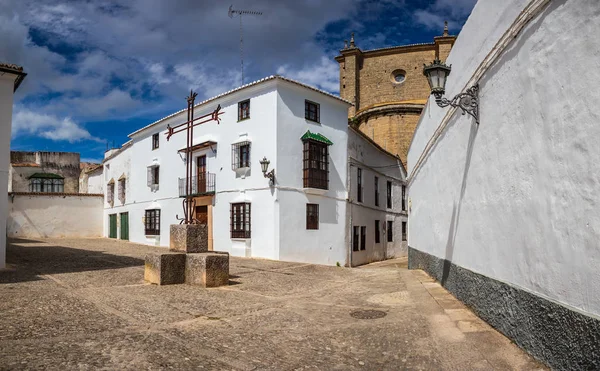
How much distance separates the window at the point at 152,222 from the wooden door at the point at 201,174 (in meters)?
4.09

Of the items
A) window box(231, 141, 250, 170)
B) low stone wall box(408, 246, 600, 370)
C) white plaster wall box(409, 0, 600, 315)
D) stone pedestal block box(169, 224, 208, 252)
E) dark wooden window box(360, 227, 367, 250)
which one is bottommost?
dark wooden window box(360, 227, 367, 250)

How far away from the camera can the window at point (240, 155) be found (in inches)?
649

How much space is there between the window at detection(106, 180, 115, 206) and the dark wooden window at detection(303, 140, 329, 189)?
16.4m

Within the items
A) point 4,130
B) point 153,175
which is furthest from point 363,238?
point 4,130

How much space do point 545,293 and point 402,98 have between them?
84.3ft

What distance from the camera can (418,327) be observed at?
5.07 m

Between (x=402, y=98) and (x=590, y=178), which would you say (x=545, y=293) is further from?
(x=402, y=98)

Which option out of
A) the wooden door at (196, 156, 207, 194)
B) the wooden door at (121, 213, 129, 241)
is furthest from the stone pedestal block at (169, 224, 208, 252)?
the wooden door at (121, 213, 129, 241)

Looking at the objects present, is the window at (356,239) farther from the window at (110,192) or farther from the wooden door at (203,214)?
the window at (110,192)

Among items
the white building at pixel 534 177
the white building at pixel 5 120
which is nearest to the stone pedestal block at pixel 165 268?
the white building at pixel 5 120

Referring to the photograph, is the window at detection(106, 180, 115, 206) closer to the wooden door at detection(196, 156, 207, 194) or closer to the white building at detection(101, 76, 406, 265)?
the white building at detection(101, 76, 406, 265)

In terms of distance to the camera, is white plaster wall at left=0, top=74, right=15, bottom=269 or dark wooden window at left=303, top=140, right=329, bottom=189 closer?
white plaster wall at left=0, top=74, right=15, bottom=269

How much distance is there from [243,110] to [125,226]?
42.5 feet

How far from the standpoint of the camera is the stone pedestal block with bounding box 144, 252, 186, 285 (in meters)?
7.99
